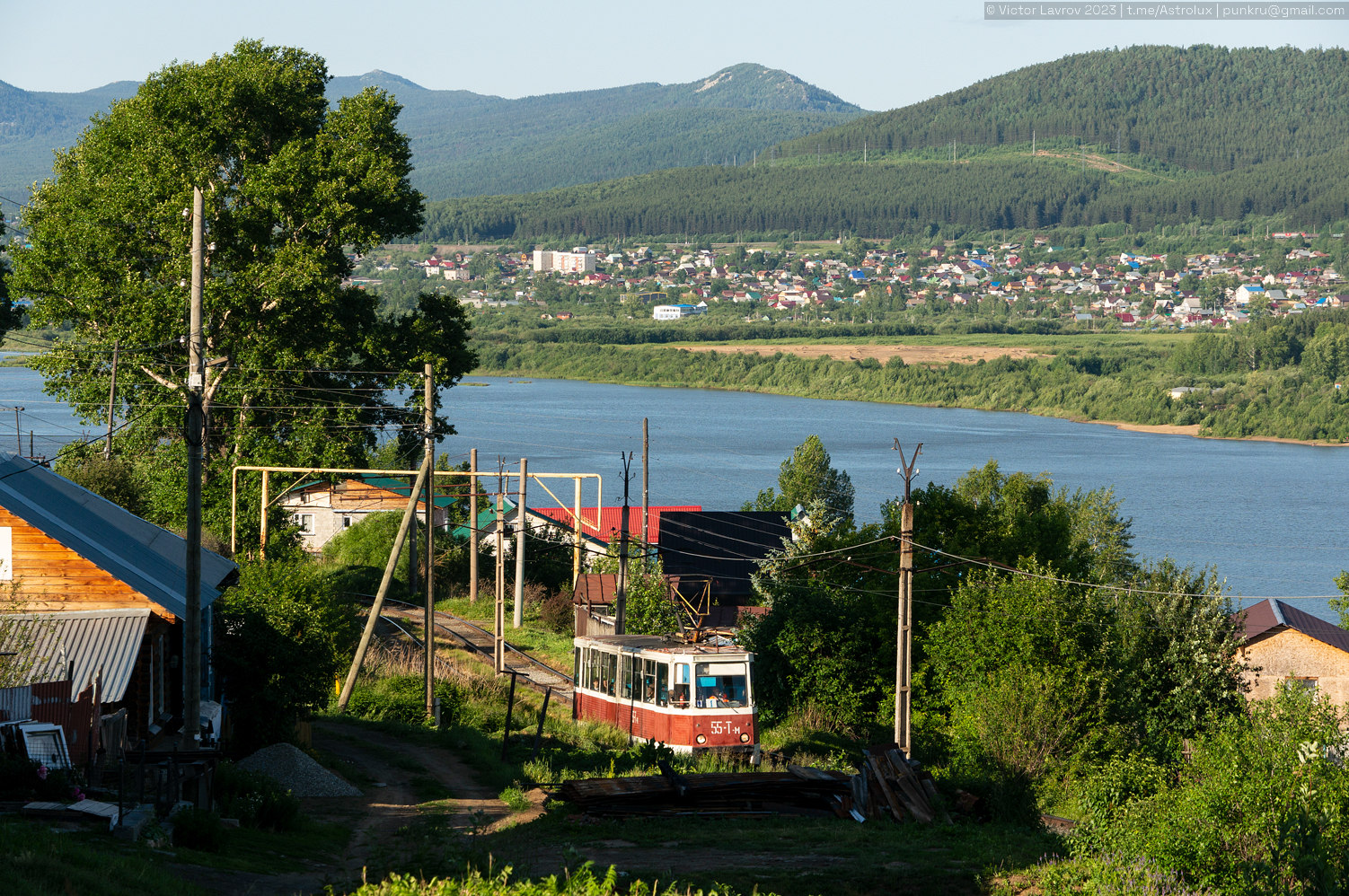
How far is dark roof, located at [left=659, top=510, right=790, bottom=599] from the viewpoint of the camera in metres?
45.4

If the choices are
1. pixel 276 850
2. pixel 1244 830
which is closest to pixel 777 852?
pixel 1244 830

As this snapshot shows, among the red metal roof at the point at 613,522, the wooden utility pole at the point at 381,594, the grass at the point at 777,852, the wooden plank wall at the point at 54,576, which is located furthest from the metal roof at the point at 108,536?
the red metal roof at the point at 613,522

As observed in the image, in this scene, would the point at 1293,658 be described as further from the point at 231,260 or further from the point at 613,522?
the point at 231,260

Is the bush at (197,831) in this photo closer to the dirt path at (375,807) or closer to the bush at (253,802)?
the dirt path at (375,807)

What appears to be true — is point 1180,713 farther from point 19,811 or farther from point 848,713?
point 19,811

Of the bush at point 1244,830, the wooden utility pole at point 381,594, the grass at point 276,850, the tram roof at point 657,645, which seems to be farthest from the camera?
the wooden utility pole at point 381,594

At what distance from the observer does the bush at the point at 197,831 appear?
12.1 m

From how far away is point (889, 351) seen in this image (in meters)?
184

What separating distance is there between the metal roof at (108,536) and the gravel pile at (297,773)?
2217 mm

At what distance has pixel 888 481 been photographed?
85.1 meters

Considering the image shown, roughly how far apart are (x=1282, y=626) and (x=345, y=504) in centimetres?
3477

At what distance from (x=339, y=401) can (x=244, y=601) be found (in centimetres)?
1644

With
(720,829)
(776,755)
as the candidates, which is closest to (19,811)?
(720,829)

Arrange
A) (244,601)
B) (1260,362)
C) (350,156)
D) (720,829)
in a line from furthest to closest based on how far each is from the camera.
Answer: (1260,362)
(350,156)
(244,601)
(720,829)
